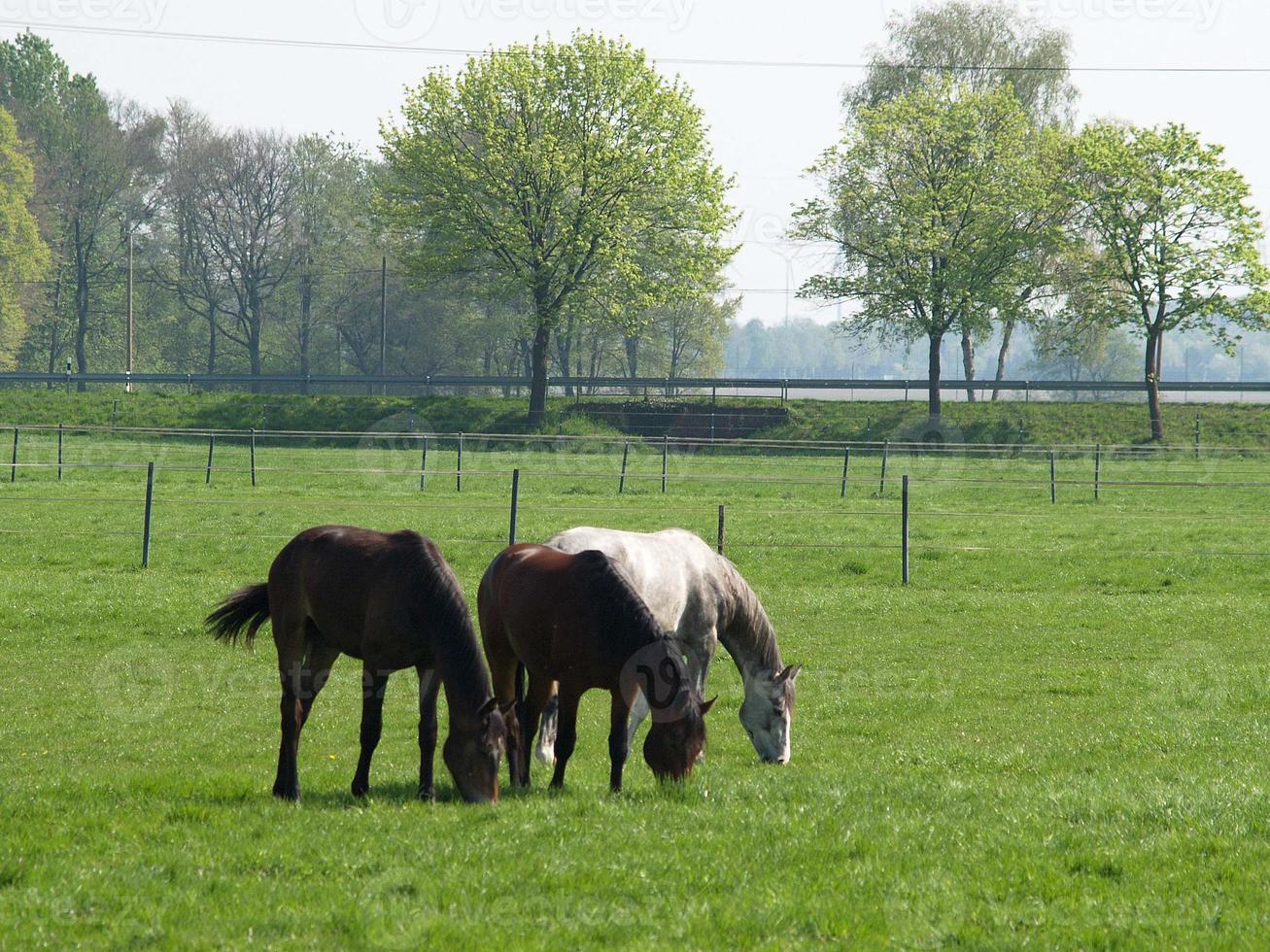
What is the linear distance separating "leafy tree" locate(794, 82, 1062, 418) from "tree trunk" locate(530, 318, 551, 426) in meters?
10.8

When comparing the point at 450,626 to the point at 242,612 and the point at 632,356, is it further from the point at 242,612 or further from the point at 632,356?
the point at 632,356

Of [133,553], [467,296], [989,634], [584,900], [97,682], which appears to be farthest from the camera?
[467,296]

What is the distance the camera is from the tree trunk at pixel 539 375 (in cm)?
4453

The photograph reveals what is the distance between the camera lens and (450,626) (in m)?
7.09

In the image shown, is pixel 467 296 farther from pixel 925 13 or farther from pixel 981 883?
pixel 981 883

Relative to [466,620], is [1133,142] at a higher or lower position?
higher

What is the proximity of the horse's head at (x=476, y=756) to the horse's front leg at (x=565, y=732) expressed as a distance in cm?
56

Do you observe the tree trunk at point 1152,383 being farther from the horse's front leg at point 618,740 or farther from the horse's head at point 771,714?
the horse's front leg at point 618,740

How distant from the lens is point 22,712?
33.2 ft

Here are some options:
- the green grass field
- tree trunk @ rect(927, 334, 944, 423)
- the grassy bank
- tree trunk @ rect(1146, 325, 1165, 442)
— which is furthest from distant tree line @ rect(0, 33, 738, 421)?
the green grass field

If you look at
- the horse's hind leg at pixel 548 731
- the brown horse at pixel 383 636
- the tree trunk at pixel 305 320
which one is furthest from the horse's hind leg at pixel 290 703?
the tree trunk at pixel 305 320

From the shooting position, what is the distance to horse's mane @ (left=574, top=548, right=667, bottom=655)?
7.25 metres

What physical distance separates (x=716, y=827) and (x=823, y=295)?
43290mm

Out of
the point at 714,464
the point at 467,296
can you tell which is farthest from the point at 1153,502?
the point at 467,296
